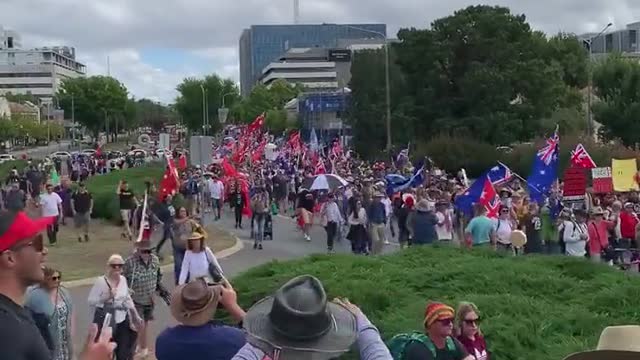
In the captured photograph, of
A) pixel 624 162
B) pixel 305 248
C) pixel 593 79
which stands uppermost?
pixel 593 79

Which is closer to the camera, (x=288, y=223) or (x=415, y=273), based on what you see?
(x=415, y=273)

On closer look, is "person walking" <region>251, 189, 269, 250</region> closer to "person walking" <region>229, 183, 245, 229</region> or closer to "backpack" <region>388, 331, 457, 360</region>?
"person walking" <region>229, 183, 245, 229</region>

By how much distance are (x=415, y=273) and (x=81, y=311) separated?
605 cm

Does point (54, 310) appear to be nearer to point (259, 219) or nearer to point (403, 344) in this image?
point (403, 344)

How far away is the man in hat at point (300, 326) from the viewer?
338cm

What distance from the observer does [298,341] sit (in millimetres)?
3383

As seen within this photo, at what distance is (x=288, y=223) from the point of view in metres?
31.4

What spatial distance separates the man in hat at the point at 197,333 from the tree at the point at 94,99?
430 feet

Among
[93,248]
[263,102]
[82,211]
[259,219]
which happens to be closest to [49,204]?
[93,248]

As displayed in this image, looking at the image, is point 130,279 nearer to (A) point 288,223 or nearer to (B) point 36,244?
(B) point 36,244

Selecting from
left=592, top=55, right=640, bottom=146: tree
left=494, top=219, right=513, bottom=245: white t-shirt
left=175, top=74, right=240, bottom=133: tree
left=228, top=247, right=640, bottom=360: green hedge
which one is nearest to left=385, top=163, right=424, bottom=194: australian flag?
left=494, top=219, right=513, bottom=245: white t-shirt

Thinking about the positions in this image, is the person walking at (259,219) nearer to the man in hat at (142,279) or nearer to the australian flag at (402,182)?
the australian flag at (402,182)

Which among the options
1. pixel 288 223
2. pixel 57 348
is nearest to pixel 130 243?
pixel 288 223

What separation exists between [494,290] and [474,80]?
3995 cm
